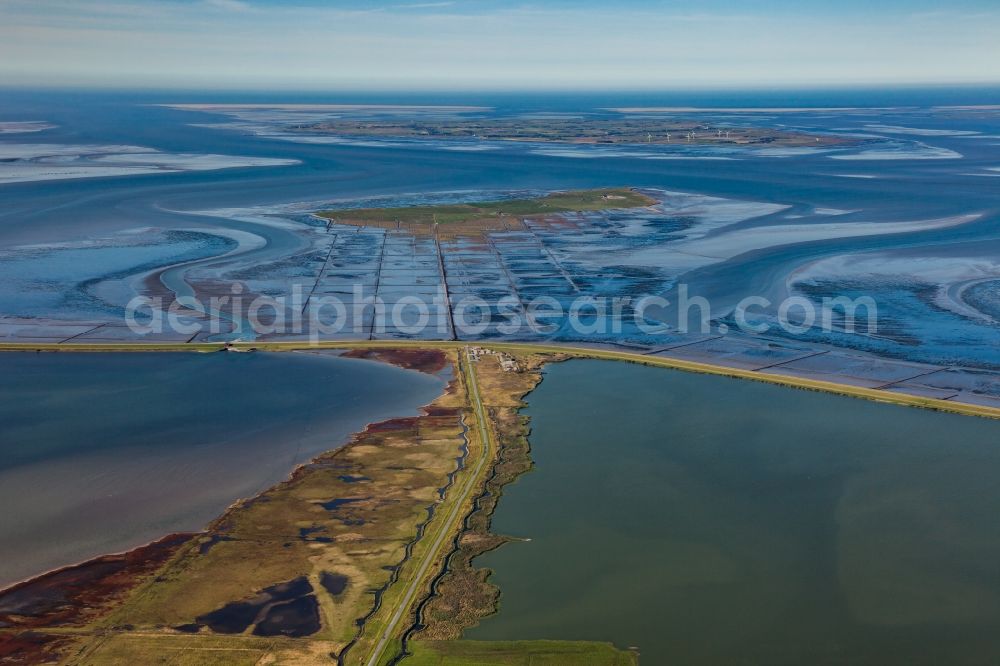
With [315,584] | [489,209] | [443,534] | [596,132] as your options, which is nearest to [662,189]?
[489,209]

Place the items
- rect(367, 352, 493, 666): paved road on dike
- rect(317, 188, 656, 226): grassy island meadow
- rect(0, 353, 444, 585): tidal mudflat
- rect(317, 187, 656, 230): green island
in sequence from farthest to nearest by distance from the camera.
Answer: rect(317, 188, 656, 226): grassy island meadow
rect(317, 187, 656, 230): green island
rect(0, 353, 444, 585): tidal mudflat
rect(367, 352, 493, 666): paved road on dike

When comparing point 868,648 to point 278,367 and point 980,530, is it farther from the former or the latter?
point 278,367

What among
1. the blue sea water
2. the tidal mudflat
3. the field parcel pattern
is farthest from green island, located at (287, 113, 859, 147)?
the field parcel pattern


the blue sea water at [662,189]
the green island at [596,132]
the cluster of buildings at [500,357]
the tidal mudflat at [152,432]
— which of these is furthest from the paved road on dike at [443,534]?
the green island at [596,132]

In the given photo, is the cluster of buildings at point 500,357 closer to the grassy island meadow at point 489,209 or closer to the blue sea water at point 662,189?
the blue sea water at point 662,189

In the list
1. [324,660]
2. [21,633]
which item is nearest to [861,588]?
[324,660]

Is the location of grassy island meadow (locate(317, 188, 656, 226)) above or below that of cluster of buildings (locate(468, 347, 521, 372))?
above

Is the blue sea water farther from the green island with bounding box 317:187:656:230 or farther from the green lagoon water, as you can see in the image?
the green lagoon water
